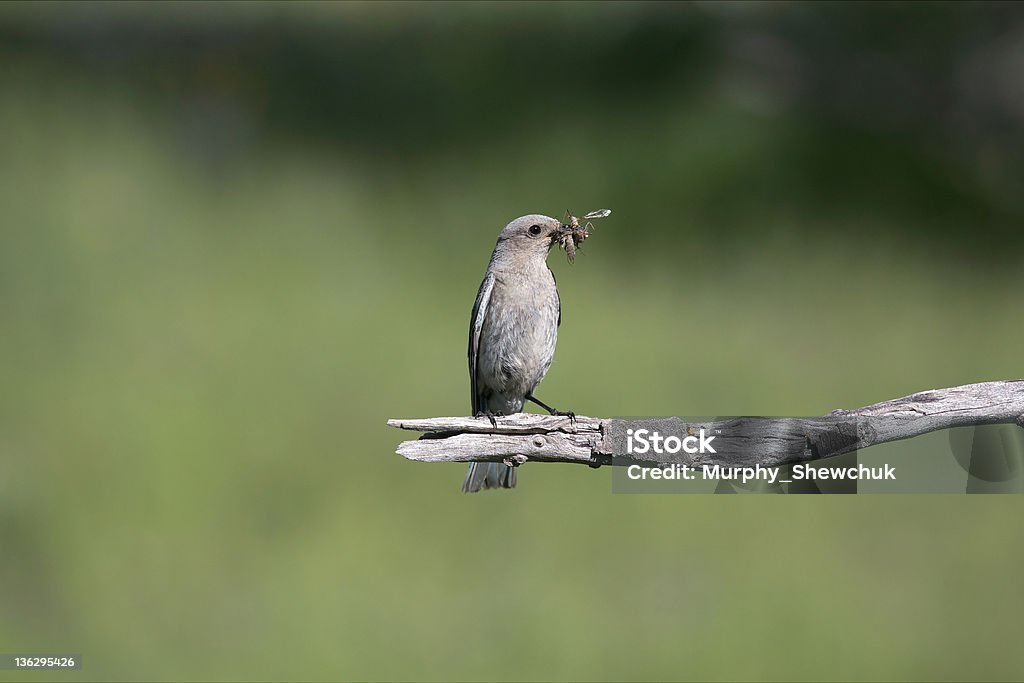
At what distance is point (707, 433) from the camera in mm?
1379

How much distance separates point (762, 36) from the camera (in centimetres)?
536

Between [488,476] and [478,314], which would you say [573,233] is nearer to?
[478,314]

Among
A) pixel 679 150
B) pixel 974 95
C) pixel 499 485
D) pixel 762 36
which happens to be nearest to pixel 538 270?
pixel 499 485

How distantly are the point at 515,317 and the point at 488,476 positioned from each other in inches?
11.7

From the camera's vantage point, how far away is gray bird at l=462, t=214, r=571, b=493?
175cm

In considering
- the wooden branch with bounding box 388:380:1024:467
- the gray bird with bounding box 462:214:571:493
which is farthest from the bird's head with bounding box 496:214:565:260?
the wooden branch with bounding box 388:380:1024:467

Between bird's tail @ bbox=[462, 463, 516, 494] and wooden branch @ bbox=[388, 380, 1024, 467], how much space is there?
0.99ft

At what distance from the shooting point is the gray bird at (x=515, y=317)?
175 cm

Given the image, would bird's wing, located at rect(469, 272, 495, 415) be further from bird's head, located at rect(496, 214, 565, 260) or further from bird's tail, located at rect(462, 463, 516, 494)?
bird's tail, located at rect(462, 463, 516, 494)

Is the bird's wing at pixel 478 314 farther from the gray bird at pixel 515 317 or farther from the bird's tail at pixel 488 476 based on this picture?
the bird's tail at pixel 488 476

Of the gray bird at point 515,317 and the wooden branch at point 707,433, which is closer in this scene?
the wooden branch at point 707,433

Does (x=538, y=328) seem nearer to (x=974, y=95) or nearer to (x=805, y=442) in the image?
(x=805, y=442)

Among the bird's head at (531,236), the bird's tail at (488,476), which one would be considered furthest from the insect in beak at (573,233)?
the bird's tail at (488,476)

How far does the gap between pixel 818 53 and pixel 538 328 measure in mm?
4379
